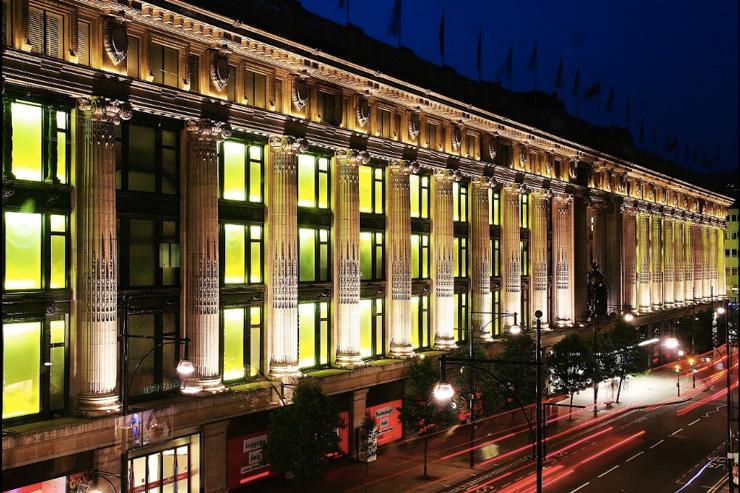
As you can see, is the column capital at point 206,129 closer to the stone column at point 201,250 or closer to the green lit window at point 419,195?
the stone column at point 201,250

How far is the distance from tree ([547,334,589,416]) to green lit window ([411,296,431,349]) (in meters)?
9.35

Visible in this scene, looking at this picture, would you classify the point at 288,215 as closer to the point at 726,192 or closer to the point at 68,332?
the point at 68,332

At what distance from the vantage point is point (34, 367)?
1079 inches

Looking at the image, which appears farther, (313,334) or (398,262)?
(398,262)

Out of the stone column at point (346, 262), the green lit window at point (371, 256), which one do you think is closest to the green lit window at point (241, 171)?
the stone column at point (346, 262)

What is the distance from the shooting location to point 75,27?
2811 centimetres

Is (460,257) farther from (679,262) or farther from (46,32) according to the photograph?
(679,262)

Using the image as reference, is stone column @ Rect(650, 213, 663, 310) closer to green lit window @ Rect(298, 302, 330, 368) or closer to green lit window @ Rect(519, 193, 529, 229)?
green lit window @ Rect(519, 193, 529, 229)

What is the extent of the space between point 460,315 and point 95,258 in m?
29.9

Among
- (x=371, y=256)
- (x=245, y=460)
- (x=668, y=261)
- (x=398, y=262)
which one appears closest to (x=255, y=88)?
(x=371, y=256)

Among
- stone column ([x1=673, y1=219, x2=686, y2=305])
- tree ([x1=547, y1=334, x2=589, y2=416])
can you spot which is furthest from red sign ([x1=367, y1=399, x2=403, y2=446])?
stone column ([x1=673, y1=219, x2=686, y2=305])

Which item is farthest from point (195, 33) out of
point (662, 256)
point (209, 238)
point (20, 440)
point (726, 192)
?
point (726, 192)

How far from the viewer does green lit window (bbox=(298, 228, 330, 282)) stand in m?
39.7

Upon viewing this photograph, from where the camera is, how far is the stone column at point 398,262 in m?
45.6
